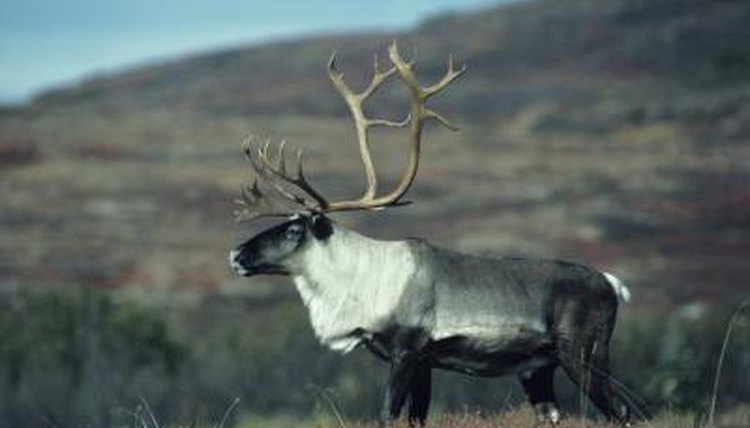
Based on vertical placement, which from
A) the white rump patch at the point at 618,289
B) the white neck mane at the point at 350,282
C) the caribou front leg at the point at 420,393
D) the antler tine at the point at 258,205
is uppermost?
the antler tine at the point at 258,205

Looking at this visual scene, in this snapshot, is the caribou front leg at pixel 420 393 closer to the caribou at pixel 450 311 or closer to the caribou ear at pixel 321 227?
the caribou at pixel 450 311

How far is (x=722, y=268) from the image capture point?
49.0 m

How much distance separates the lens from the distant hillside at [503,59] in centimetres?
9506

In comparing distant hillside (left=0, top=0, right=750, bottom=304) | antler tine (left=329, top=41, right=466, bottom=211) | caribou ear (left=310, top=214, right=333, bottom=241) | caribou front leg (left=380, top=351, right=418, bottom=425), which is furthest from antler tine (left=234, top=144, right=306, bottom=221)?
distant hillside (left=0, top=0, right=750, bottom=304)

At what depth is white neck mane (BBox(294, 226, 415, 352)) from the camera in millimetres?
11805

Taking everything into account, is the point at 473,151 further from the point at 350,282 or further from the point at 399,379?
the point at 399,379

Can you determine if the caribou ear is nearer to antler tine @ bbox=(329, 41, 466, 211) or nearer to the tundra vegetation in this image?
antler tine @ bbox=(329, 41, 466, 211)

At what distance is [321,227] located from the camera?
12.3m

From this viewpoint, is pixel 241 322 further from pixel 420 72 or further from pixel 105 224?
pixel 420 72

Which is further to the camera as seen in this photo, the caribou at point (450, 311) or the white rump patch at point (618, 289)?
the white rump patch at point (618, 289)

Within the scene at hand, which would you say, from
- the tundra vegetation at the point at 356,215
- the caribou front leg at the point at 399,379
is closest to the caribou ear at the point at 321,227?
the caribou front leg at the point at 399,379

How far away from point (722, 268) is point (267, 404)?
22264mm

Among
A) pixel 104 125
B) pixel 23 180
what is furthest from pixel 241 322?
pixel 104 125

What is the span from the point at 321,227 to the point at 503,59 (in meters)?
92.2
